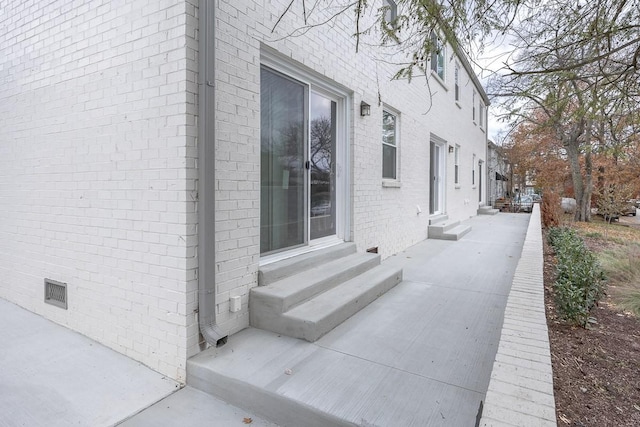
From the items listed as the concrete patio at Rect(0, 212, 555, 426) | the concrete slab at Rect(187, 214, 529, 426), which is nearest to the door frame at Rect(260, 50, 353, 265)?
the concrete slab at Rect(187, 214, 529, 426)

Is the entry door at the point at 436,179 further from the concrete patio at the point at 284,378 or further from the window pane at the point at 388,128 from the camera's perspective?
the concrete patio at the point at 284,378

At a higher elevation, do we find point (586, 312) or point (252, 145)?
point (252, 145)

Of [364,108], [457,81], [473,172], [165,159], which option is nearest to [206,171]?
[165,159]

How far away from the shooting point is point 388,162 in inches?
264

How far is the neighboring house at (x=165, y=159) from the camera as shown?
2.76m

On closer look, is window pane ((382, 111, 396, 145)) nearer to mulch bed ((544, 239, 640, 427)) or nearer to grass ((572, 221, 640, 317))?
mulch bed ((544, 239, 640, 427))

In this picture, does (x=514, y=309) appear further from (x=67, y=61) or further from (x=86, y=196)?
(x=67, y=61)

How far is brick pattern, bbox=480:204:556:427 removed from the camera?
64.1 inches

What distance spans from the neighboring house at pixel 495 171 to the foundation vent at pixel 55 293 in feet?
71.7

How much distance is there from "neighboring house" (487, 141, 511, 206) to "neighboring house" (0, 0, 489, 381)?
1984 cm

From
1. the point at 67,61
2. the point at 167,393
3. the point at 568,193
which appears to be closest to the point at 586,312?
the point at 167,393

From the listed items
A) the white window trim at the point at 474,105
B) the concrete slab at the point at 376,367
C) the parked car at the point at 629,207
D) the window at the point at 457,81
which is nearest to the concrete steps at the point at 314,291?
the concrete slab at the point at 376,367

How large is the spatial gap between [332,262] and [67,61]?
3.37 metres

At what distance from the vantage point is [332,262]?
450 centimetres
